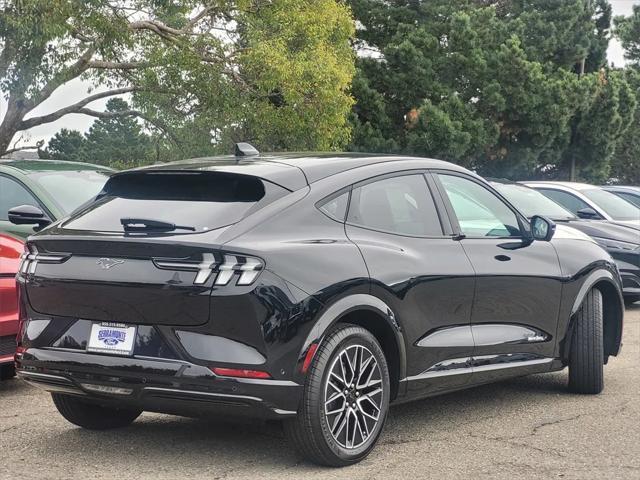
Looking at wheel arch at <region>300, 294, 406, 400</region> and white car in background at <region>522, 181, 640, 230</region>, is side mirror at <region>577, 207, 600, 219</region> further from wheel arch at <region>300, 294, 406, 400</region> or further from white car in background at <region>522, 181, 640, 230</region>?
wheel arch at <region>300, 294, 406, 400</region>

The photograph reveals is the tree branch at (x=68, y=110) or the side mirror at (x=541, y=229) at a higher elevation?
the tree branch at (x=68, y=110)

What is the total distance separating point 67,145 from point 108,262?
292ft

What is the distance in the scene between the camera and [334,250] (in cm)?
514

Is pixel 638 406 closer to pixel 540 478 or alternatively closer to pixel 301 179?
pixel 540 478

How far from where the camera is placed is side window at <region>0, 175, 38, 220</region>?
→ 8.88 meters

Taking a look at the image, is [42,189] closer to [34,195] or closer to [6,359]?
[34,195]

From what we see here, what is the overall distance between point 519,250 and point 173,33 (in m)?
24.6

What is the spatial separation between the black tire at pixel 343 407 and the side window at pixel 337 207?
60cm

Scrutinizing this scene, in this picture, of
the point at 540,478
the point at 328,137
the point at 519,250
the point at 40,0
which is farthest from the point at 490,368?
the point at 328,137

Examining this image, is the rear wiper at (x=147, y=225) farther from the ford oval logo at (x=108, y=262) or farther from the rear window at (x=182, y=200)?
the ford oval logo at (x=108, y=262)

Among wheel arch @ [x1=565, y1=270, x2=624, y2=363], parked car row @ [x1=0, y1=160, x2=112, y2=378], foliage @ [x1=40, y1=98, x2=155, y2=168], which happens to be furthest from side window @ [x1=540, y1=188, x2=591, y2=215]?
foliage @ [x1=40, y1=98, x2=155, y2=168]

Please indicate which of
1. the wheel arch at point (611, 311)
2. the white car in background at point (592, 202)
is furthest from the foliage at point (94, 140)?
the wheel arch at point (611, 311)

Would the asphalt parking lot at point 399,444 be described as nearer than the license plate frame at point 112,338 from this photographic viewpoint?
No

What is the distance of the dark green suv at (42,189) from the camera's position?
8.76 m
